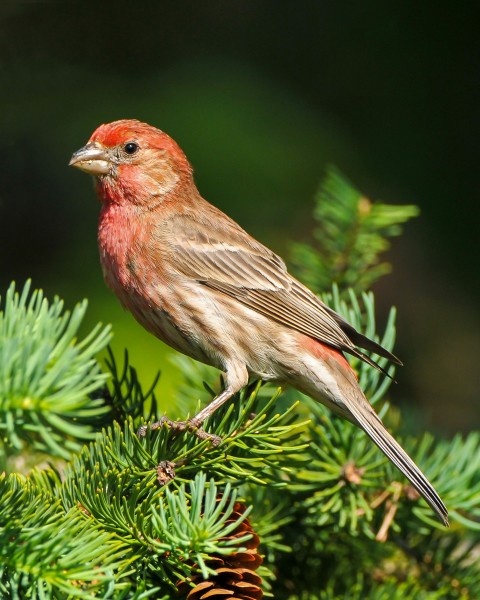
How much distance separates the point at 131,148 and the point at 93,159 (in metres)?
0.18

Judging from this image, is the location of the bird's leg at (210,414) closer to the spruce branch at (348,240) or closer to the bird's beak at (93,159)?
the spruce branch at (348,240)

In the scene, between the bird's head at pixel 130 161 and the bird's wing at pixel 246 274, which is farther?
the bird's head at pixel 130 161

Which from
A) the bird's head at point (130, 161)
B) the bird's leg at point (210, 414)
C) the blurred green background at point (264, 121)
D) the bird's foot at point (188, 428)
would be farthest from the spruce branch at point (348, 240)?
the bird's foot at point (188, 428)

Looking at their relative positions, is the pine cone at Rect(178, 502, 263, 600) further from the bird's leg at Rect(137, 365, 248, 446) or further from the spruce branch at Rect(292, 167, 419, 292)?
the spruce branch at Rect(292, 167, 419, 292)

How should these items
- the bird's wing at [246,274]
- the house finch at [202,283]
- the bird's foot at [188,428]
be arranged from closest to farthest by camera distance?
the bird's foot at [188,428], the house finch at [202,283], the bird's wing at [246,274]

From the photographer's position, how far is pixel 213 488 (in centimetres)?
190

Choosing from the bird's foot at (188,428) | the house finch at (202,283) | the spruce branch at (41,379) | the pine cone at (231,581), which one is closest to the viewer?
the spruce branch at (41,379)

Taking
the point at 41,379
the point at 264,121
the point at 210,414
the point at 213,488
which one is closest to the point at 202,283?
the point at 210,414

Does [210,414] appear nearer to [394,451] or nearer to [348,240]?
[394,451]

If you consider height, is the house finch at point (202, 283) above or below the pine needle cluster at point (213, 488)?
above

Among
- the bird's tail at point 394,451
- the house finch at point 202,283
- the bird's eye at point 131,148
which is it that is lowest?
the bird's tail at point 394,451

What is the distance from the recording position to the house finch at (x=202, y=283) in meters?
3.05

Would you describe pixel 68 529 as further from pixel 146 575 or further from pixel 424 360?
pixel 424 360

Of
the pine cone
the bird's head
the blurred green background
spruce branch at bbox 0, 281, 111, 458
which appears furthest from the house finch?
spruce branch at bbox 0, 281, 111, 458
